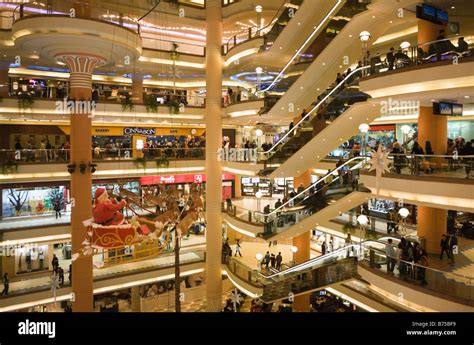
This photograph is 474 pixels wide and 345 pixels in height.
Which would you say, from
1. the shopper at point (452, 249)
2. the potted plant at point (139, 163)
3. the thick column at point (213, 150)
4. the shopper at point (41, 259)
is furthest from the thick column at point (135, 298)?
the shopper at point (452, 249)

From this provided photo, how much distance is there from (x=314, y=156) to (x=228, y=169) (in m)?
5.20

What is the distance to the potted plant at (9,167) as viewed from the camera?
13.2 m

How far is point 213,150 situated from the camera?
16469 mm

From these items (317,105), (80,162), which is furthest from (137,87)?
(317,105)

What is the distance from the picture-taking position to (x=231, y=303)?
17.0 meters

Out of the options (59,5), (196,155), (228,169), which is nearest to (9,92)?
(59,5)

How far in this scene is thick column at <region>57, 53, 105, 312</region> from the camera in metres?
11.7

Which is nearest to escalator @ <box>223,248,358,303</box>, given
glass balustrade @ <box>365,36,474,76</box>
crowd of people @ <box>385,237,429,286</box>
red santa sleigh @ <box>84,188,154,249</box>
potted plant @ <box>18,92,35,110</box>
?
crowd of people @ <box>385,237,429,286</box>

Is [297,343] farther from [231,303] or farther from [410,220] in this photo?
[231,303]

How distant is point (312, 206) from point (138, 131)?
12.9 metres

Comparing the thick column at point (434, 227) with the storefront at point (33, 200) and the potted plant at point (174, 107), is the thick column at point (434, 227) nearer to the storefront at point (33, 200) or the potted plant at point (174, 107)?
the potted plant at point (174, 107)

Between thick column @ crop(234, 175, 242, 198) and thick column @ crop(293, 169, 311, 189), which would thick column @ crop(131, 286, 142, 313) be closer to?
thick column @ crop(293, 169, 311, 189)

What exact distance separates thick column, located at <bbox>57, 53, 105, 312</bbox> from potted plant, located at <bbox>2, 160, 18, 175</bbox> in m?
2.97

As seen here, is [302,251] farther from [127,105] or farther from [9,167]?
[9,167]
